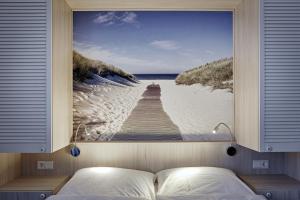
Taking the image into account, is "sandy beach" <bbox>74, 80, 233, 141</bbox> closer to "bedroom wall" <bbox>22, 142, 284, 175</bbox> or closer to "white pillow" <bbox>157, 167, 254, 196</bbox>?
"bedroom wall" <bbox>22, 142, 284, 175</bbox>

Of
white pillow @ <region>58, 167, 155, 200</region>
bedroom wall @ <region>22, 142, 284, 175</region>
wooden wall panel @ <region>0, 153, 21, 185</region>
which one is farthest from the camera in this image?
bedroom wall @ <region>22, 142, 284, 175</region>

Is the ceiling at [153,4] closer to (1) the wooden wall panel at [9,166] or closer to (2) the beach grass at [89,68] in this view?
(2) the beach grass at [89,68]

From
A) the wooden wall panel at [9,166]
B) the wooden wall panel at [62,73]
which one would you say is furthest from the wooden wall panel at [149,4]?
the wooden wall panel at [9,166]

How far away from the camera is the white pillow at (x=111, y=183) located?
2.51 m

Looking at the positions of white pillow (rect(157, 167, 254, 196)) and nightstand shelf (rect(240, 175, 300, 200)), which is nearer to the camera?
white pillow (rect(157, 167, 254, 196))

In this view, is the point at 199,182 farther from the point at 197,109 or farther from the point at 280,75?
the point at 280,75

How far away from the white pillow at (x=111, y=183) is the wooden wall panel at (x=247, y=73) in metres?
0.97

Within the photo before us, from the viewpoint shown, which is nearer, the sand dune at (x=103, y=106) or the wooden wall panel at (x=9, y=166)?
the wooden wall panel at (x=9, y=166)

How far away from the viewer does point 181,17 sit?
10.4ft

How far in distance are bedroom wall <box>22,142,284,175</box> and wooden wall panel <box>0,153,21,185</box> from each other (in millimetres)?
67

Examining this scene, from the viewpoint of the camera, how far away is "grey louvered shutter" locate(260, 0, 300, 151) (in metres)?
2.56

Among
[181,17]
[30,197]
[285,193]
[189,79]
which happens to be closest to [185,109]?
[189,79]

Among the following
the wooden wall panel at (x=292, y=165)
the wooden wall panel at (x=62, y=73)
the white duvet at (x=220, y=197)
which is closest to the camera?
the white duvet at (x=220, y=197)

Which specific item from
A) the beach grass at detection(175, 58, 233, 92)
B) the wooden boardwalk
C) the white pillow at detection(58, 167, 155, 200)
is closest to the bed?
the white pillow at detection(58, 167, 155, 200)
